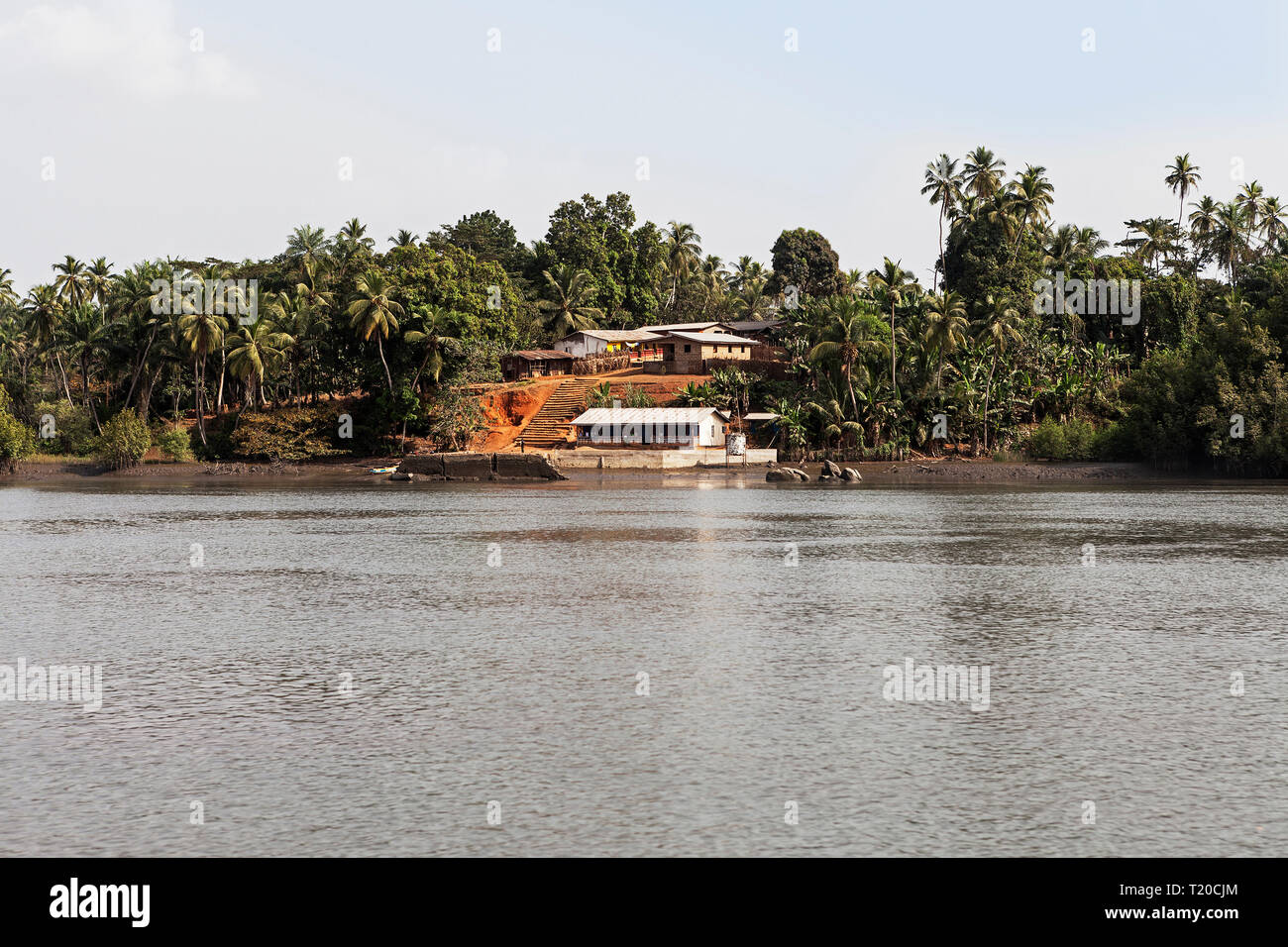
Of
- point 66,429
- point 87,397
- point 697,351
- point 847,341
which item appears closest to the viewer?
point 847,341

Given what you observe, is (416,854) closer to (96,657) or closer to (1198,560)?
(96,657)

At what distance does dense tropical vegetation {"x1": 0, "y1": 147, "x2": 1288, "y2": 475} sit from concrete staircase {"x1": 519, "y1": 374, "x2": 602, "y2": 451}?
5.07 m

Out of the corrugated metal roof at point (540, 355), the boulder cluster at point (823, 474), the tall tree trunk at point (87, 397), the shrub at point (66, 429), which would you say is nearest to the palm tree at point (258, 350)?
the tall tree trunk at point (87, 397)

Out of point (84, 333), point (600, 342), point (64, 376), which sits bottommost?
point (64, 376)

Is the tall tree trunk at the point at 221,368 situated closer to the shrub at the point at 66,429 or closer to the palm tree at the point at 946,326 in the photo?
the shrub at the point at 66,429

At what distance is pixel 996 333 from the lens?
276 feet

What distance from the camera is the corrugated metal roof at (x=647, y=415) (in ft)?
290

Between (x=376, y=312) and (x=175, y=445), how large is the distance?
723 inches

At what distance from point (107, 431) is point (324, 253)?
34.3 meters

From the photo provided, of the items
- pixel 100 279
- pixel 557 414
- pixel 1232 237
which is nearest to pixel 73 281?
pixel 100 279

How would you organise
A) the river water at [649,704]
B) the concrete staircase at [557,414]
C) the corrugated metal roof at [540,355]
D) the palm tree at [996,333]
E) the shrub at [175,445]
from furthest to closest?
1. the corrugated metal roof at [540,355]
2. the concrete staircase at [557,414]
3. the shrub at [175,445]
4. the palm tree at [996,333]
5. the river water at [649,704]

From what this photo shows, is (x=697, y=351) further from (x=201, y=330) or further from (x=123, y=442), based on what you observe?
(x=123, y=442)

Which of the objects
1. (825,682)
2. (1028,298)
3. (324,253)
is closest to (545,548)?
(825,682)

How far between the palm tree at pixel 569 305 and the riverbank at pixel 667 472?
3084cm
